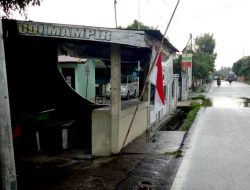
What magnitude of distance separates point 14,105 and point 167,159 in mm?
4280

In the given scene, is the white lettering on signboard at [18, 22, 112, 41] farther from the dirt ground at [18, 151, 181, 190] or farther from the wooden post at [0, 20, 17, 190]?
the wooden post at [0, 20, 17, 190]

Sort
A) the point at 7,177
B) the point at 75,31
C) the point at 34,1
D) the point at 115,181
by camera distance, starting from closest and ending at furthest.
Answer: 1. the point at 7,177
2. the point at 115,181
3. the point at 34,1
4. the point at 75,31

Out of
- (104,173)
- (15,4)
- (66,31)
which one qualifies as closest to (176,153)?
(104,173)

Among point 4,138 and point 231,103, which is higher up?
point 4,138

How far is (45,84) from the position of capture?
1069cm

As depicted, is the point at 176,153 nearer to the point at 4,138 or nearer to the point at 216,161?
the point at 216,161

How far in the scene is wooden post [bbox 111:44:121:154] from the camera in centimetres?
819

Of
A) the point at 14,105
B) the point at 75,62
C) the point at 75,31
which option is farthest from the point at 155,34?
the point at 75,62

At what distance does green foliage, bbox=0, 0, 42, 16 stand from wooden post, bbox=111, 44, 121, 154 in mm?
2054

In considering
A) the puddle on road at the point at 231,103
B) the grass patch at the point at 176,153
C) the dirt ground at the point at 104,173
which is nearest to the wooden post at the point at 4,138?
the dirt ground at the point at 104,173

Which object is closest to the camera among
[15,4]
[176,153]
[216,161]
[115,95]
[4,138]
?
[4,138]

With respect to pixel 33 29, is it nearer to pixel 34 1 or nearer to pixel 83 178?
pixel 34 1

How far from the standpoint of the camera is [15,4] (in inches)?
266

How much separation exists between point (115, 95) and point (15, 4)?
117 inches
